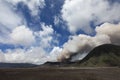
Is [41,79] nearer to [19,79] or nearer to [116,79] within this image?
[19,79]

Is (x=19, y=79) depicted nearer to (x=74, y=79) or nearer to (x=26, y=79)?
(x=26, y=79)

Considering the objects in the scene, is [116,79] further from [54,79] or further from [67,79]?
[54,79]

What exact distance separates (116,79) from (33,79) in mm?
37927

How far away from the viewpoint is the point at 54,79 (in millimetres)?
91938

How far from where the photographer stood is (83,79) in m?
93.2

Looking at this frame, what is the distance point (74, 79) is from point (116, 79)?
1987 centimetres

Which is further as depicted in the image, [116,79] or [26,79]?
[116,79]

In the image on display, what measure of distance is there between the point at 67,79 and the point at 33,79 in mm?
14868

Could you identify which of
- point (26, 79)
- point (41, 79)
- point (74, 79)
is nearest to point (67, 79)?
point (74, 79)

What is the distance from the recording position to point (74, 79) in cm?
9488

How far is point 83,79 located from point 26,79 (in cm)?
2451

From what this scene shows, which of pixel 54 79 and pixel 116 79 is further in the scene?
pixel 116 79

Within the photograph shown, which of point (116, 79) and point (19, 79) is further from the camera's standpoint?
point (116, 79)

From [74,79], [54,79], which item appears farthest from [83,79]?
[54,79]
